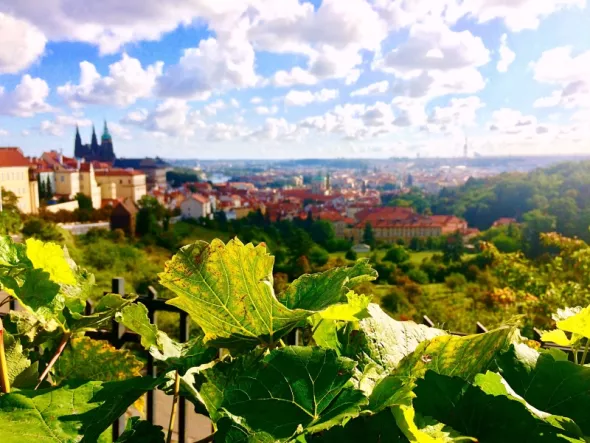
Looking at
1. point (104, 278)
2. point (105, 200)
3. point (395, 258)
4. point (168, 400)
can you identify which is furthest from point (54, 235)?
point (105, 200)

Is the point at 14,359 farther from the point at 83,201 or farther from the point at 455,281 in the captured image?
the point at 83,201

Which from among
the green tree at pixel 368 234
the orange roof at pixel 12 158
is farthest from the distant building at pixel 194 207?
the green tree at pixel 368 234

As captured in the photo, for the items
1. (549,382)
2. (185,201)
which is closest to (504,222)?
(185,201)

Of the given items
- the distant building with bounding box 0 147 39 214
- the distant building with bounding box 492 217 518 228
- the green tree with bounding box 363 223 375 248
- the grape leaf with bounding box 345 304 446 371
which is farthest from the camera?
the green tree with bounding box 363 223 375 248

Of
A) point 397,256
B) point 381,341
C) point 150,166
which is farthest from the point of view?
point 150,166

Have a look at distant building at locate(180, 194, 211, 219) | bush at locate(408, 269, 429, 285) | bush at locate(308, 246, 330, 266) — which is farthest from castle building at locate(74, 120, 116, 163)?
bush at locate(408, 269, 429, 285)

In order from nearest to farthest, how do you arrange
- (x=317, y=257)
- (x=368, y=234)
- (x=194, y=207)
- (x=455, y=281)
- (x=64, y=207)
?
(x=455, y=281), (x=317, y=257), (x=64, y=207), (x=368, y=234), (x=194, y=207)

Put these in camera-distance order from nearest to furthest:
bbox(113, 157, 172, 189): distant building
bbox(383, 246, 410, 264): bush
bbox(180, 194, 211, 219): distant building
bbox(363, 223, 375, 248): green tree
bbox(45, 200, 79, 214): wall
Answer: bbox(383, 246, 410, 264): bush, bbox(45, 200, 79, 214): wall, bbox(363, 223, 375, 248): green tree, bbox(180, 194, 211, 219): distant building, bbox(113, 157, 172, 189): distant building

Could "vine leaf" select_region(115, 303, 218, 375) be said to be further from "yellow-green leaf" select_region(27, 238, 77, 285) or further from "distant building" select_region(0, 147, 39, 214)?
"distant building" select_region(0, 147, 39, 214)
